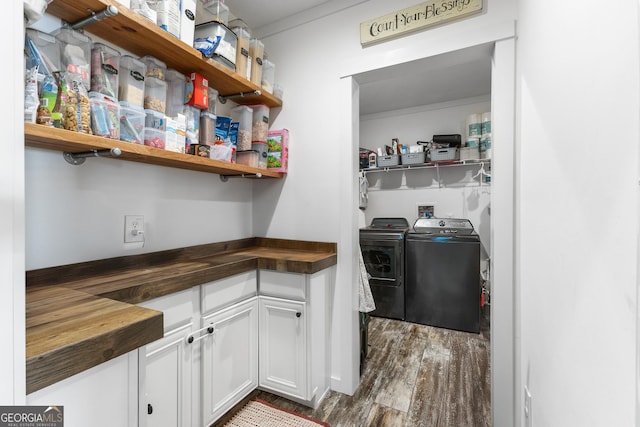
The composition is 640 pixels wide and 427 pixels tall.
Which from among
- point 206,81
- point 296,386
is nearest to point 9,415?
point 296,386

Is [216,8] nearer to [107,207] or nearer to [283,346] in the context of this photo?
[107,207]

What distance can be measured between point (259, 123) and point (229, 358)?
151 cm

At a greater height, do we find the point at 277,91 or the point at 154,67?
the point at 277,91

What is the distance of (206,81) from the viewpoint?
1582mm

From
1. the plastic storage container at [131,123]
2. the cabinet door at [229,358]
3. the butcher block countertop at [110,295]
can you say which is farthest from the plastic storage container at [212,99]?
the cabinet door at [229,358]

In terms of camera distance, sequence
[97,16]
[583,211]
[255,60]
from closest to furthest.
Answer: [583,211]
[97,16]
[255,60]

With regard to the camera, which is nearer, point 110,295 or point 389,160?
point 110,295

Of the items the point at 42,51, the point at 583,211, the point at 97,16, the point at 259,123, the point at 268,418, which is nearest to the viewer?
the point at 583,211

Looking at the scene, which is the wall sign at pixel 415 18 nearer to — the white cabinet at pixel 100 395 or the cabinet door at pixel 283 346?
the cabinet door at pixel 283 346

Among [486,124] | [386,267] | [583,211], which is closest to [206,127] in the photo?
[583,211]

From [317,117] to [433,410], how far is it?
2019 mm

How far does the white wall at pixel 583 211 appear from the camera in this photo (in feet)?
1.61

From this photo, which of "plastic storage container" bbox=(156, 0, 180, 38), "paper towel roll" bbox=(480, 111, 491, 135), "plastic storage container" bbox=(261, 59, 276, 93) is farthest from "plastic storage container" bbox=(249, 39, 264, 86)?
"paper towel roll" bbox=(480, 111, 491, 135)

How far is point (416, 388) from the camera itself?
1.94 meters
